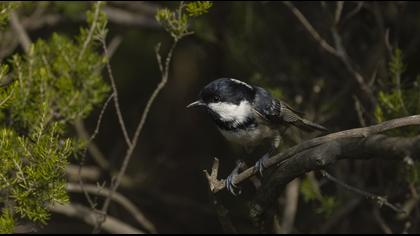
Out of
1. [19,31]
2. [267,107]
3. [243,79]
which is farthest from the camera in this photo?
[243,79]

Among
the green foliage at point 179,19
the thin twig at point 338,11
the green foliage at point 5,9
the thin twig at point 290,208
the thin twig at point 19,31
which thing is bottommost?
the thin twig at point 290,208

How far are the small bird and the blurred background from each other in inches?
15.2

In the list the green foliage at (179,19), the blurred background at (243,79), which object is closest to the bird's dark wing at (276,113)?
the blurred background at (243,79)

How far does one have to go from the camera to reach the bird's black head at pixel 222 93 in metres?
4.30

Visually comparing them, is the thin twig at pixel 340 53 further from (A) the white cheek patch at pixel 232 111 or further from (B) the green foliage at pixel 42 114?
(B) the green foliage at pixel 42 114

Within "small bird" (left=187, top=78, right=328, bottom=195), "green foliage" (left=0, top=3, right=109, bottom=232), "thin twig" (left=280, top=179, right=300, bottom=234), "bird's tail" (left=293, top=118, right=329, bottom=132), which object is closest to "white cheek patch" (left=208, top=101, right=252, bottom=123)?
"small bird" (left=187, top=78, right=328, bottom=195)

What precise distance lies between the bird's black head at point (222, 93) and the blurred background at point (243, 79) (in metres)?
0.63

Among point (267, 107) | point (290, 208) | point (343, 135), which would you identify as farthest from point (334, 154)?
point (290, 208)

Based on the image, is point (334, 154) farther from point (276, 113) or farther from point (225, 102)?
point (276, 113)

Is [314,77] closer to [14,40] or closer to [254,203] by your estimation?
[254,203]

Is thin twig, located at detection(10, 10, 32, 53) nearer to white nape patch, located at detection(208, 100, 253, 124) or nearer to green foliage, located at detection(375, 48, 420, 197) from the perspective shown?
white nape patch, located at detection(208, 100, 253, 124)

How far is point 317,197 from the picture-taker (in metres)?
4.73

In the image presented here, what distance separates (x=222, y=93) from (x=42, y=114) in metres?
1.26

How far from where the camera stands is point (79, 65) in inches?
165
